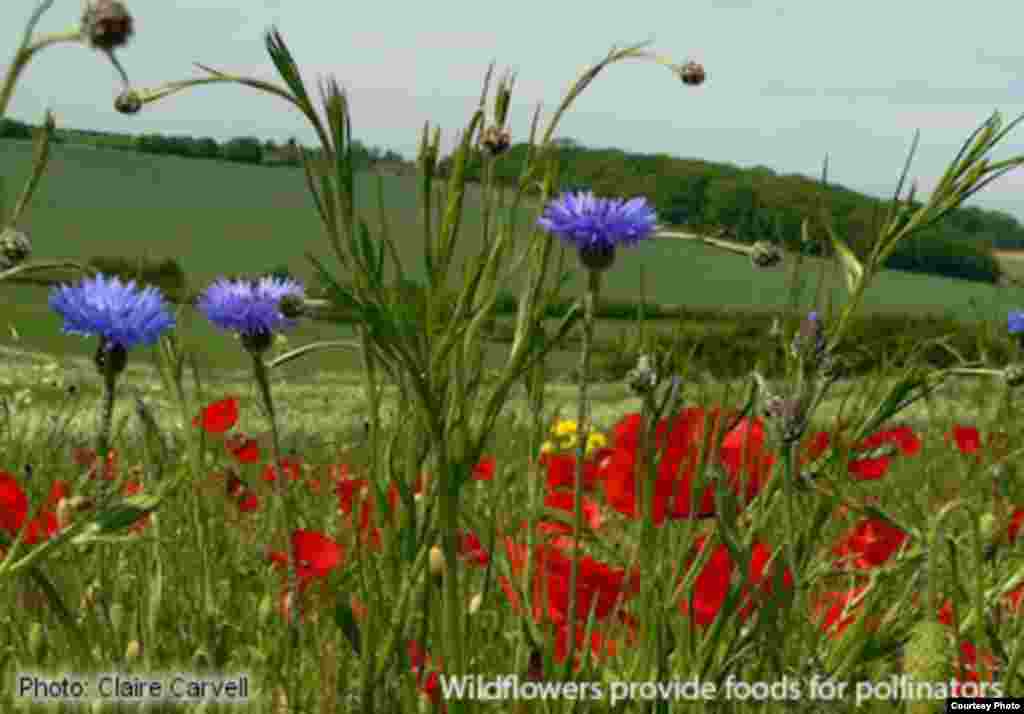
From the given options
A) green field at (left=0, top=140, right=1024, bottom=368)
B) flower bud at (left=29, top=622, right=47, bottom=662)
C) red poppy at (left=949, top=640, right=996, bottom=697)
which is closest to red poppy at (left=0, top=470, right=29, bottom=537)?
flower bud at (left=29, top=622, right=47, bottom=662)

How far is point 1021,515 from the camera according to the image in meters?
1.80

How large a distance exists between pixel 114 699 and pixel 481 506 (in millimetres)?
1252

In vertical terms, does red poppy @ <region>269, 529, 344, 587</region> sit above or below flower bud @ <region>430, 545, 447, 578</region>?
below

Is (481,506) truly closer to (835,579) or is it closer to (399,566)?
(835,579)

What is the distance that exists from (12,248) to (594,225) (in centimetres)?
49

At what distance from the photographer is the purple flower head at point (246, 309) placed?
1380 millimetres

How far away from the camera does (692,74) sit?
1.29m

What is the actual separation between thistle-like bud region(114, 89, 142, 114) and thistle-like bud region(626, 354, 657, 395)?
486 millimetres

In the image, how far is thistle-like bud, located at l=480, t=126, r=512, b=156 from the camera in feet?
3.74

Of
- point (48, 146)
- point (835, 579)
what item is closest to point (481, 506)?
point (835, 579)

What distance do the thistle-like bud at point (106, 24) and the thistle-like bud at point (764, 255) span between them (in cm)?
63

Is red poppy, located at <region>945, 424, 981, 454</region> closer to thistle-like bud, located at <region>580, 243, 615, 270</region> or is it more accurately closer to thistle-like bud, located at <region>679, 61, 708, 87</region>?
thistle-like bud, located at <region>679, 61, 708, 87</region>

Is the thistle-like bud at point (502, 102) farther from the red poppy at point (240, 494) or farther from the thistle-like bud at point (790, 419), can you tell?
the red poppy at point (240, 494)

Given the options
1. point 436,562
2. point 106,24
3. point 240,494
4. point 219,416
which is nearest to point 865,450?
point 436,562
